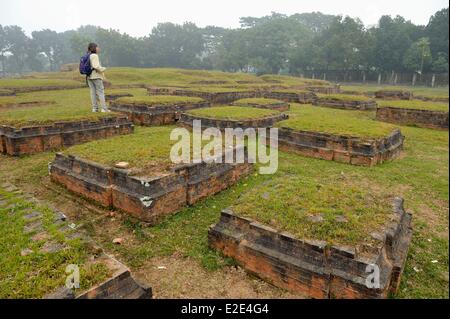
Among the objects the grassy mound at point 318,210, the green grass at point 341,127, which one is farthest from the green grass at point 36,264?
the green grass at point 341,127

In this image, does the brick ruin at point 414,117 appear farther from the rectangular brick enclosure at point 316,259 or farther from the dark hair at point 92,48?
the dark hair at point 92,48

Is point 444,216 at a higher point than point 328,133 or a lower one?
lower

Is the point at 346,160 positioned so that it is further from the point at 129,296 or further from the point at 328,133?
the point at 129,296

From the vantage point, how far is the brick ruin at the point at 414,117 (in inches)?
487

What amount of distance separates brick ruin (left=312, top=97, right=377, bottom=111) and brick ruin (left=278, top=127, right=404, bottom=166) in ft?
25.4

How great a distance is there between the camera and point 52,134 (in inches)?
318

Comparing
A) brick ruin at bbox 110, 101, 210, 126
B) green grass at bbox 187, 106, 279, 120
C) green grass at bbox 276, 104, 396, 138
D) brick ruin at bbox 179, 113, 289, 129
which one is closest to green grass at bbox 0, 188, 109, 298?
brick ruin at bbox 179, 113, 289, 129

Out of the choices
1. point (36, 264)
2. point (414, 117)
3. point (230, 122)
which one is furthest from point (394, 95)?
point (36, 264)

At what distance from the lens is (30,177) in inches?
256

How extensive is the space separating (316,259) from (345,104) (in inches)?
581

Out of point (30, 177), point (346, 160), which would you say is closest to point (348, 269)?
point (346, 160)

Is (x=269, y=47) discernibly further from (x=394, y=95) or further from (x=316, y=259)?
(x=316, y=259)

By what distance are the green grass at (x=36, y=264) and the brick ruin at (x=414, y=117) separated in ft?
43.2
